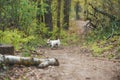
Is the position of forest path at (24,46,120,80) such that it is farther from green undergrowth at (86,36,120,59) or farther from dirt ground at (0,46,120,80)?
green undergrowth at (86,36,120,59)

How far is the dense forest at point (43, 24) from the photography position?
48.3ft

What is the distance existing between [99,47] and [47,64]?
654cm

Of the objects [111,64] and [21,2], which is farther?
[21,2]

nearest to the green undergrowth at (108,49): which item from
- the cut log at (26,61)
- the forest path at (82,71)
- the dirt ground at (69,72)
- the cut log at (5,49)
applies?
the forest path at (82,71)

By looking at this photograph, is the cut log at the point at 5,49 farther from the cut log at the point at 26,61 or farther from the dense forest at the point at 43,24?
the dense forest at the point at 43,24

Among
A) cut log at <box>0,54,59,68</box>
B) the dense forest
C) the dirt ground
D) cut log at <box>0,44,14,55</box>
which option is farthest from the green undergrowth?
cut log at <box>0,44,14,55</box>

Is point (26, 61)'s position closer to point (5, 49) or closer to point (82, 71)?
point (5, 49)

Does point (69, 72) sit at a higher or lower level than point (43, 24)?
lower

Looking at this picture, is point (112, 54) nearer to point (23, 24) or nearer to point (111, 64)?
point (111, 64)

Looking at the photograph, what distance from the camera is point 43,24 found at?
22.4m

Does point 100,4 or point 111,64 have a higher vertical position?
point 100,4

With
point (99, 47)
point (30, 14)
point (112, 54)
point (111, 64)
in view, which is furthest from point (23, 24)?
point (111, 64)

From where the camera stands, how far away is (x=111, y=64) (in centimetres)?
1227

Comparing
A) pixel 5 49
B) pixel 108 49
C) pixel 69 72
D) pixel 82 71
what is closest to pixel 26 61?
pixel 5 49
